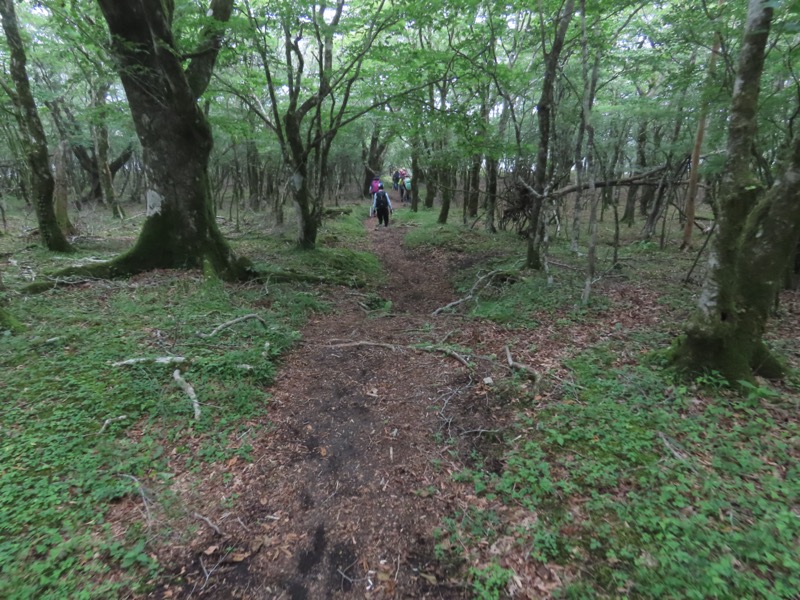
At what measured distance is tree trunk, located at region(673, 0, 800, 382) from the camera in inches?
162

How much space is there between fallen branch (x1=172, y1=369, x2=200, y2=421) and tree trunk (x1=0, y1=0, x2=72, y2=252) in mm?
9181

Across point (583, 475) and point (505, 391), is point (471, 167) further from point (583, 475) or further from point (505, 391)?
point (583, 475)

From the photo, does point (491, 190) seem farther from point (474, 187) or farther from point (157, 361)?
point (157, 361)

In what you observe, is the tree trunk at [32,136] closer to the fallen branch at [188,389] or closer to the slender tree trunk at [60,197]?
the slender tree trunk at [60,197]

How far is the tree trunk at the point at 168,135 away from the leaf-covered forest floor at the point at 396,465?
211 cm

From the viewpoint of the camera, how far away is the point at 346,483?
3.83m

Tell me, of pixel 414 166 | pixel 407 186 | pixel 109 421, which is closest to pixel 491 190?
pixel 414 166

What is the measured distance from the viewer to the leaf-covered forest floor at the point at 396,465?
278 centimetres

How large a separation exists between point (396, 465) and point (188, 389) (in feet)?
8.20

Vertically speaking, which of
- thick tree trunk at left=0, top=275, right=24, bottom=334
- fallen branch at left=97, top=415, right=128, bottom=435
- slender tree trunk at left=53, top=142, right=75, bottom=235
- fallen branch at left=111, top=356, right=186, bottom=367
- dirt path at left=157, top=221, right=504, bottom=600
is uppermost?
slender tree trunk at left=53, top=142, right=75, bottom=235

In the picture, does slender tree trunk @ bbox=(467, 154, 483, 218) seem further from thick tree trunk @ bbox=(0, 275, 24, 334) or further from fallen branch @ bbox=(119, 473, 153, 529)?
fallen branch @ bbox=(119, 473, 153, 529)

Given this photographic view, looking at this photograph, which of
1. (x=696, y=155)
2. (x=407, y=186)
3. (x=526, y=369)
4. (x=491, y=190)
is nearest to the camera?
(x=526, y=369)

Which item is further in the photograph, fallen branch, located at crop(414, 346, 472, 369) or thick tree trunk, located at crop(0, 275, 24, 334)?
fallen branch, located at crop(414, 346, 472, 369)

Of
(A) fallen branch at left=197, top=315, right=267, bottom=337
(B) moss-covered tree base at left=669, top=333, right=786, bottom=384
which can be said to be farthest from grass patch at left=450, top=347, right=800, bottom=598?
(A) fallen branch at left=197, top=315, right=267, bottom=337
